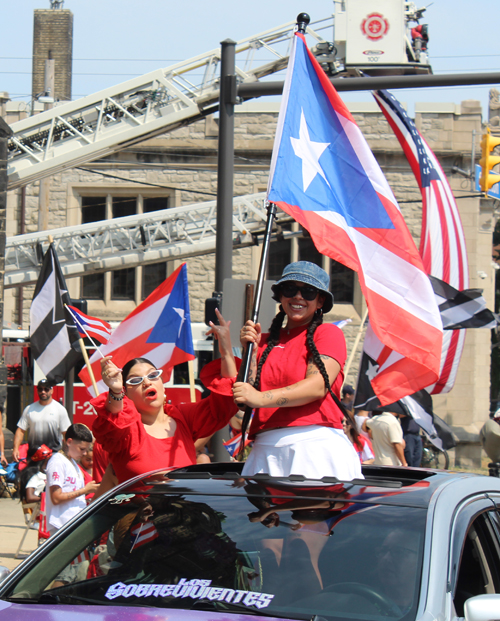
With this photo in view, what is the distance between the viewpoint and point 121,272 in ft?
66.6

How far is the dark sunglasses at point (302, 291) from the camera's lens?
3.98 metres

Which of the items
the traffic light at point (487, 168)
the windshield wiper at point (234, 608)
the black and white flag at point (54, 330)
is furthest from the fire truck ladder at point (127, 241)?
the windshield wiper at point (234, 608)

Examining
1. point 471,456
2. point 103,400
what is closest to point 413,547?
point 103,400

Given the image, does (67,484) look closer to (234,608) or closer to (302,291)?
(302,291)

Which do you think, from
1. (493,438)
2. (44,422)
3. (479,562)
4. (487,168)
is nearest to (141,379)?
(479,562)

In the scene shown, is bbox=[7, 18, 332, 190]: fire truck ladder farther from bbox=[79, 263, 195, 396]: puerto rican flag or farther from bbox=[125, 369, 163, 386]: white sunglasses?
bbox=[125, 369, 163, 386]: white sunglasses

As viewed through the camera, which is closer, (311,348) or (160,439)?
(311,348)

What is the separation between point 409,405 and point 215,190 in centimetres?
1157

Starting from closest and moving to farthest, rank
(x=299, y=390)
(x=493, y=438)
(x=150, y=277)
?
(x=299, y=390) < (x=493, y=438) < (x=150, y=277)

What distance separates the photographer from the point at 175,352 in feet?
29.3

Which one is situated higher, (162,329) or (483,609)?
(162,329)

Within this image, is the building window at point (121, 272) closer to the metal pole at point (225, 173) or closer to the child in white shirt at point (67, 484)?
the metal pole at point (225, 173)

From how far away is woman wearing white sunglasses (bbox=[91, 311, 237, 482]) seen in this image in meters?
3.84

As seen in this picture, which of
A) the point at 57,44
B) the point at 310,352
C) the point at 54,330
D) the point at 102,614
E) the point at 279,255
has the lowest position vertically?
the point at 102,614
